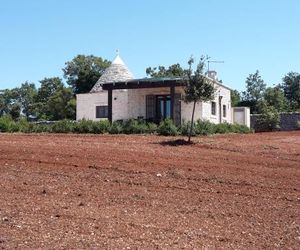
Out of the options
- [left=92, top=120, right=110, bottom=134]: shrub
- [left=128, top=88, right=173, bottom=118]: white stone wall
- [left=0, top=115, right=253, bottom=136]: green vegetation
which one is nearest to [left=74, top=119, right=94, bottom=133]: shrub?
[left=0, top=115, right=253, bottom=136]: green vegetation

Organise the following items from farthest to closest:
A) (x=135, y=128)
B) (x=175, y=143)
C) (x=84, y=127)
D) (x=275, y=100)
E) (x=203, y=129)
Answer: (x=275, y=100), (x=84, y=127), (x=135, y=128), (x=203, y=129), (x=175, y=143)

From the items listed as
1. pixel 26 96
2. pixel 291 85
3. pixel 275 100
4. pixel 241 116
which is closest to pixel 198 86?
pixel 241 116

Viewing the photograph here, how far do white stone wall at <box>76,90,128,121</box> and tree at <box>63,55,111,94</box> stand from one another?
20.3 m

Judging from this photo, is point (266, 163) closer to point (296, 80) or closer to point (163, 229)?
point (163, 229)

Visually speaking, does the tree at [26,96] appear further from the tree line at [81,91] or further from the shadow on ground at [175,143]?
the shadow on ground at [175,143]

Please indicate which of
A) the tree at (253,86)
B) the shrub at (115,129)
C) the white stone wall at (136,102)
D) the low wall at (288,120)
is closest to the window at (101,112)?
the white stone wall at (136,102)

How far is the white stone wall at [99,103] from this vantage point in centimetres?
3259

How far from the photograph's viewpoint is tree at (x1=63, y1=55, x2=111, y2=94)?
185 ft

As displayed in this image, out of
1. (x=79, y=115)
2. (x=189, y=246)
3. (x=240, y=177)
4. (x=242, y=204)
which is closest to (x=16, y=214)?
(x=189, y=246)

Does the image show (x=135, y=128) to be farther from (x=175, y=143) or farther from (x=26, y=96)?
(x=26, y=96)

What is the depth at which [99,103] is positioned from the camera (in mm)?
34625

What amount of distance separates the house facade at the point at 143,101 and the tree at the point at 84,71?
19390 mm

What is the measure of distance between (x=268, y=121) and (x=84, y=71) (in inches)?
1015

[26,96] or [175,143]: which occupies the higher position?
[26,96]
